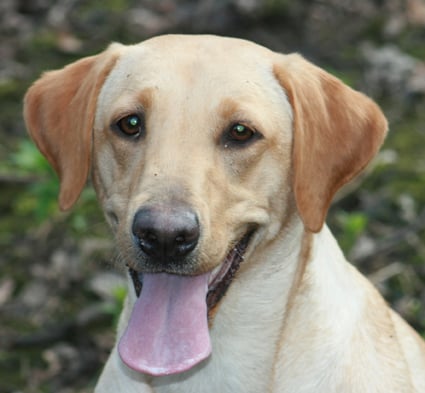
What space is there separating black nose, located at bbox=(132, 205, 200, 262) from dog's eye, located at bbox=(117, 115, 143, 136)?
0.55 metres

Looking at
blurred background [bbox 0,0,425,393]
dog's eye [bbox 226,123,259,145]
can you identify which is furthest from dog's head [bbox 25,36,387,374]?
blurred background [bbox 0,0,425,393]

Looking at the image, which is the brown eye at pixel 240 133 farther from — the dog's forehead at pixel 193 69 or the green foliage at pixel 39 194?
the green foliage at pixel 39 194

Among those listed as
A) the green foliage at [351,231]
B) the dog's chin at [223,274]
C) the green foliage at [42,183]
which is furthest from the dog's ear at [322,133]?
the green foliage at [42,183]

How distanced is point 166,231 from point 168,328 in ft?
1.83

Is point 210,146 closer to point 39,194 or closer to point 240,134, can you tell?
point 240,134

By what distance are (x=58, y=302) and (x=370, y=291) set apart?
271 cm

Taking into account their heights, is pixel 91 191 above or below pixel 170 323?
below

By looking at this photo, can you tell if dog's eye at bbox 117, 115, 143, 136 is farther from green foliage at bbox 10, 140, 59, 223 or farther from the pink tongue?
green foliage at bbox 10, 140, 59, 223

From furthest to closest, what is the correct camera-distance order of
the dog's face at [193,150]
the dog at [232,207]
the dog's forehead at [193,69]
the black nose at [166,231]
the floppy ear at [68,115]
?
the floppy ear at [68,115] < the dog's forehead at [193,69] < the dog at [232,207] < the dog's face at [193,150] < the black nose at [166,231]

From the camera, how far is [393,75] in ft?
30.6

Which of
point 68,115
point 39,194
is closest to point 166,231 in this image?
point 68,115

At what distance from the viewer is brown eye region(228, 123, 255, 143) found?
167 inches

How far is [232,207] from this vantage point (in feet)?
13.8

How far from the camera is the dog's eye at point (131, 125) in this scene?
433cm
